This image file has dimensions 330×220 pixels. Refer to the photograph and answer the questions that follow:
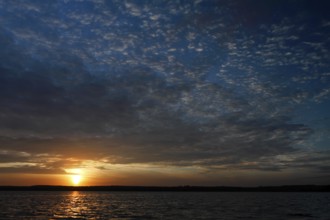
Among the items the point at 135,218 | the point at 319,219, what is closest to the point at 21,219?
the point at 135,218

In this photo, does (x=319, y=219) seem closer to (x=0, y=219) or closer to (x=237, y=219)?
(x=237, y=219)

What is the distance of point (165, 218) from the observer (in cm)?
6009

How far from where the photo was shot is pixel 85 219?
58500mm

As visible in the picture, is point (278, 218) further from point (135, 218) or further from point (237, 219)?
point (135, 218)

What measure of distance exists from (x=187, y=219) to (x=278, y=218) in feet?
53.7

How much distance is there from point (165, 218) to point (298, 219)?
2303cm

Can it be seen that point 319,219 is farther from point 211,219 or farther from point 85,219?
point 85,219

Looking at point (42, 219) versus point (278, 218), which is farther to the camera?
point (278, 218)

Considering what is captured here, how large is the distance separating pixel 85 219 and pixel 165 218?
13.6m

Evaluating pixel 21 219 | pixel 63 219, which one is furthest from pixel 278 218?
pixel 21 219

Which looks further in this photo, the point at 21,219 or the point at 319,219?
the point at 319,219

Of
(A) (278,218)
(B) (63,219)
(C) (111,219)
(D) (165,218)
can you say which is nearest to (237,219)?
(A) (278,218)

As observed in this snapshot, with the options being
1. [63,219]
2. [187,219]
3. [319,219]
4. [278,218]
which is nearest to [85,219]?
[63,219]

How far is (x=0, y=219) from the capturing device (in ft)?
182
